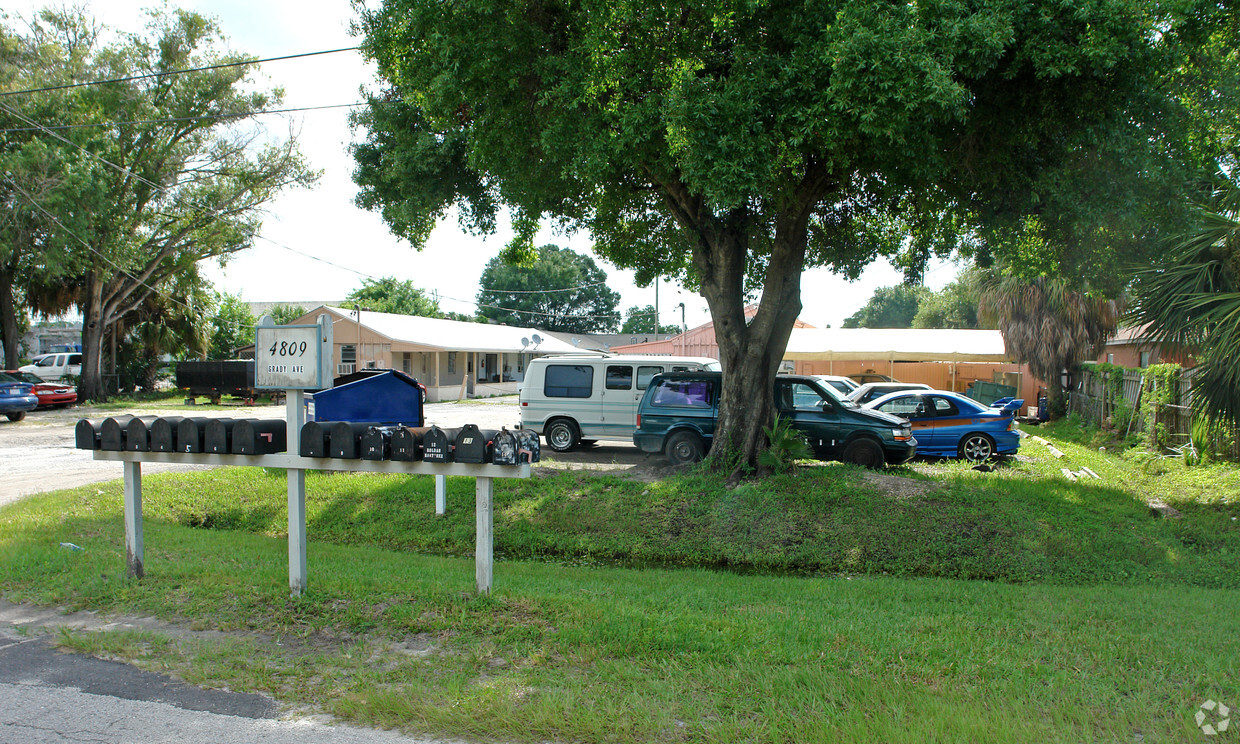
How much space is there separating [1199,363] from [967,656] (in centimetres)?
912

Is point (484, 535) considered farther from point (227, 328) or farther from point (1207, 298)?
point (227, 328)

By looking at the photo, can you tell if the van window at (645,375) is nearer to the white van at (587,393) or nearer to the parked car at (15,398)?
the white van at (587,393)

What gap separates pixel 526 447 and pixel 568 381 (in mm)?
10518

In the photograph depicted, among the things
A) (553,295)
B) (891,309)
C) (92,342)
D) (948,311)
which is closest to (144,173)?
(92,342)

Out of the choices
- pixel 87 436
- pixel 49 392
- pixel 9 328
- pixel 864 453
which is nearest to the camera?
pixel 87 436

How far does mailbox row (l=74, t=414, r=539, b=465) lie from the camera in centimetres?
568

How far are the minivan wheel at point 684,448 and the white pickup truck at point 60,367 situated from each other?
32032 millimetres

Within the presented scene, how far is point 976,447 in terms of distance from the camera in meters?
14.9

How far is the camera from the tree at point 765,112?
815cm

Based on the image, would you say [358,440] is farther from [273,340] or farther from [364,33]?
[364,33]

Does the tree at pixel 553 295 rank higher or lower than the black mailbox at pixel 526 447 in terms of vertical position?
higher

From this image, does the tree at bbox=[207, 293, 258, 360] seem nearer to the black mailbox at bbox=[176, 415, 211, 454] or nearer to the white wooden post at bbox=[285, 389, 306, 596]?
the black mailbox at bbox=[176, 415, 211, 454]

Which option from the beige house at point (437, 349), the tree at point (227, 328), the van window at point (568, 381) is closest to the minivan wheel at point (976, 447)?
the van window at point (568, 381)

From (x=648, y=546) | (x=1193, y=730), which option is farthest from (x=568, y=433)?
(x=1193, y=730)
